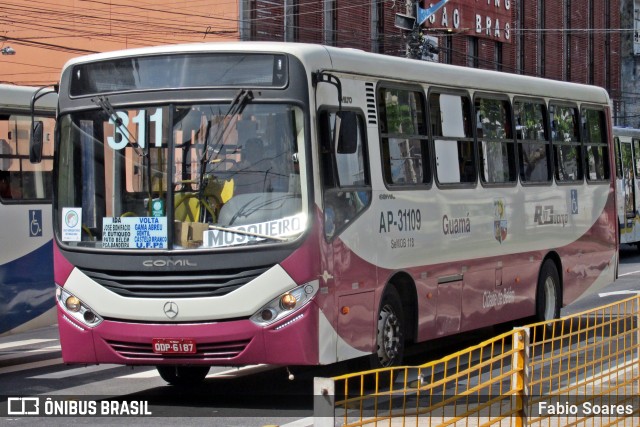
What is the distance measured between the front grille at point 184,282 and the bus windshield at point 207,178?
23 cm

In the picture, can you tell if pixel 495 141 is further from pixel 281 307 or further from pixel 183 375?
pixel 281 307

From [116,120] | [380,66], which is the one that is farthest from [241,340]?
[380,66]

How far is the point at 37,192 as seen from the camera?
14.3 metres

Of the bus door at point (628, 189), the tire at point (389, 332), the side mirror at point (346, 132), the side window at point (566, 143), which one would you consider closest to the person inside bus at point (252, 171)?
the side mirror at point (346, 132)

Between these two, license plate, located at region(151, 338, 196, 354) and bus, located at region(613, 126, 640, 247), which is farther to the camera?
bus, located at region(613, 126, 640, 247)

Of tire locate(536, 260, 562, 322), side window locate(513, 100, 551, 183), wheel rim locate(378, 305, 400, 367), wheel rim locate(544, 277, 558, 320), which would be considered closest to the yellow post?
wheel rim locate(378, 305, 400, 367)

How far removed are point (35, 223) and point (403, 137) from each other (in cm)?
442

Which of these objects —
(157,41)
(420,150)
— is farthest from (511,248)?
(157,41)

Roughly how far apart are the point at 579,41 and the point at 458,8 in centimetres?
1429

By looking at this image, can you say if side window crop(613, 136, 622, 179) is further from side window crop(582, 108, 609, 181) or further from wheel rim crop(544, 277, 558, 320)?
wheel rim crop(544, 277, 558, 320)

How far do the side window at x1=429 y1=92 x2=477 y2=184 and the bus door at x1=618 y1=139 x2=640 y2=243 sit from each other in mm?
20426

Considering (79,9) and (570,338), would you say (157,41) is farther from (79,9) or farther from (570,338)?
(570,338)

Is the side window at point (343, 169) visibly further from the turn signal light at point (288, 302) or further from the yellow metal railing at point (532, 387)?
the yellow metal railing at point (532, 387)

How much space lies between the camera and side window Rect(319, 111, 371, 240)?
10828mm
